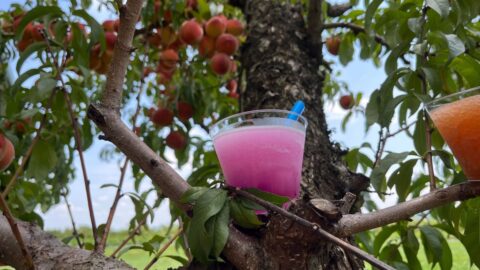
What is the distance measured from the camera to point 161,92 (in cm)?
190

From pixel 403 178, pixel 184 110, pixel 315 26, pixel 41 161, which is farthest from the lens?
pixel 184 110

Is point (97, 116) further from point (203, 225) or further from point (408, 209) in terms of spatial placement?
point (408, 209)

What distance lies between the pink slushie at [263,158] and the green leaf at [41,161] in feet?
2.02

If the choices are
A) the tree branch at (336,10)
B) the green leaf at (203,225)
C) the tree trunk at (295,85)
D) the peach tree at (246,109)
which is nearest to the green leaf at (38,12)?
the peach tree at (246,109)

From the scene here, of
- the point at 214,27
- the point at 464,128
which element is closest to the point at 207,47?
the point at 214,27

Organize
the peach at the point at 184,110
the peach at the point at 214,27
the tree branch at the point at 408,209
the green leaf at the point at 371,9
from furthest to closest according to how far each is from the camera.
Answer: the peach at the point at 214,27, the peach at the point at 184,110, the green leaf at the point at 371,9, the tree branch at the point at 408,209

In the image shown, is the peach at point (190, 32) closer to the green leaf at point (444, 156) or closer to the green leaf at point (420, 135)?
the green leaf at point (420, 135)

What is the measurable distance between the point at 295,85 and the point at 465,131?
641 millimetres

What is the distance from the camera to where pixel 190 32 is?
4.80ft

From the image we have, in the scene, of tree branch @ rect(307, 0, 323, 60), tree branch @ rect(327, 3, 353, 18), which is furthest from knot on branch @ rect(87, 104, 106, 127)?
tree branch @ rect(327, 3, 353, 18)

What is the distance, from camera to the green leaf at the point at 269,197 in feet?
1.82

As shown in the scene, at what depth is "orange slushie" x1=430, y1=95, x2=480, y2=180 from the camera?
540 millimetres

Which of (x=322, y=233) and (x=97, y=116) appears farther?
(x=97, y=116)

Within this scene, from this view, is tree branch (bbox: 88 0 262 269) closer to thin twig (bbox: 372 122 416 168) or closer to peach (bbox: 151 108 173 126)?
thin twig (bbox: 372 122 416 168)
